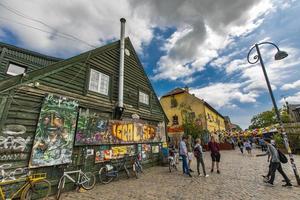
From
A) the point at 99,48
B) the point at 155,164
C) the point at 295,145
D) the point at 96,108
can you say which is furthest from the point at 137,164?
the point at 295,145

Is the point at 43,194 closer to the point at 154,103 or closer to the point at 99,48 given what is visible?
the point at 99,48

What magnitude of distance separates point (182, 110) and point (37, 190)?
2563cm

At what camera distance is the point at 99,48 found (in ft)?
31.0

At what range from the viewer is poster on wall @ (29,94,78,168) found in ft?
19.1

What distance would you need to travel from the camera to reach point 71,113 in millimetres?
7094

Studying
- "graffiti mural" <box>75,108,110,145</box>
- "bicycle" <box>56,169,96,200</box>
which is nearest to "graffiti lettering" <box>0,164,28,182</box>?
"bicycle" <box>56,169,96,200</box>

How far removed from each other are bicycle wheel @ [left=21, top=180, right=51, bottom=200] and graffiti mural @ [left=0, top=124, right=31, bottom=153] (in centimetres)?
130

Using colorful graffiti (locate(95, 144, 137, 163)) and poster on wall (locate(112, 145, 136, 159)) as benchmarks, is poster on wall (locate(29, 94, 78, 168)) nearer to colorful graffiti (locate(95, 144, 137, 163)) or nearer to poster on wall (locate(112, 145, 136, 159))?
colorful graffiti (locate(95, 144, 137, 163))

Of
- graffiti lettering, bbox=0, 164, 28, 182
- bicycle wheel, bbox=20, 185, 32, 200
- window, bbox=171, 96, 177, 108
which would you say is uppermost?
window, bbox=171, 96, 177, 108

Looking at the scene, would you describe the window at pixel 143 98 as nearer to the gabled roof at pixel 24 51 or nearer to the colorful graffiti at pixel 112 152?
the colorful graffiti at pixel 112 152

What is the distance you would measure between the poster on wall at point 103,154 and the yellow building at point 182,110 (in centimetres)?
1977

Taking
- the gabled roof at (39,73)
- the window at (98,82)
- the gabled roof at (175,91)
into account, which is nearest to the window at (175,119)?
the gabled roof at (175,91)

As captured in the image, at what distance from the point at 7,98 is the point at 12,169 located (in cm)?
244

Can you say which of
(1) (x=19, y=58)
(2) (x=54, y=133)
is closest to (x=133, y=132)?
(2) (x=54, y=133)
